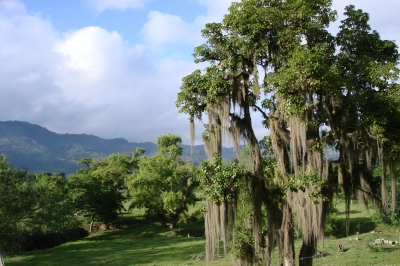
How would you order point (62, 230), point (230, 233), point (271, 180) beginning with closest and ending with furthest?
1. point (230, 233)
2. point (271, 180)
3. point (62, 230)

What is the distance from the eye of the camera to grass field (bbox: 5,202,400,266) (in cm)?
2272

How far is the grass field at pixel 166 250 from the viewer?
22.7m

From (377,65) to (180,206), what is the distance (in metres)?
40.3

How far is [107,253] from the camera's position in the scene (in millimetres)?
35438

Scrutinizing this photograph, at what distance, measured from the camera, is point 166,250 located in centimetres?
3541

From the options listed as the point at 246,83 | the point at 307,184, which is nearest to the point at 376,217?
the point at 307,184

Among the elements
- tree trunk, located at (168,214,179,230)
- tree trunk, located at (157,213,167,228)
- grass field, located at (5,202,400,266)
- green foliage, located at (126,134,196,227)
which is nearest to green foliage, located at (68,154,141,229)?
grass field, located at (5,202,400,266)

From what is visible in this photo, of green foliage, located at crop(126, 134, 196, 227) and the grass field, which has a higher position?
green foliage, located at crop(126, 134, 196, 227)

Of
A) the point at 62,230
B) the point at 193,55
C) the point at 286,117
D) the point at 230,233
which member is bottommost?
the point at 62,230

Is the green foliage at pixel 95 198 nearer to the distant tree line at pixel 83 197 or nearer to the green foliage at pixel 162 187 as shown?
the distant tree line at pixel 83 197

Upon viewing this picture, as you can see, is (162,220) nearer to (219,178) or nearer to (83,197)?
(83,197)

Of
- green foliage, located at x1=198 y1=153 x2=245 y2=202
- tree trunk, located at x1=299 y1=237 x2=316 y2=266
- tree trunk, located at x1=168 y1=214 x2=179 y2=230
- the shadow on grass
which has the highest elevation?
green foliage, located at x1=198 y1=153 x2=245 y2=202

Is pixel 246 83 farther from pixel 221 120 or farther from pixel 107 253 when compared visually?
pixel 107 253

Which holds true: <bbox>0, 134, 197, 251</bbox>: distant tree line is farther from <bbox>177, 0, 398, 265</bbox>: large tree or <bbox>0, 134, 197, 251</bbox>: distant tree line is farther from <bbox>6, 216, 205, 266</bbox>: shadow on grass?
<bbox>177, 0, 398, 265</bbox>: large tree
